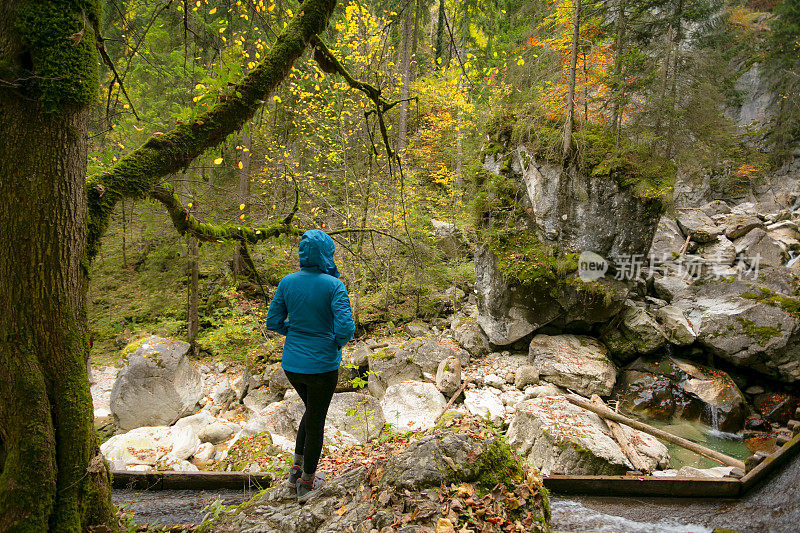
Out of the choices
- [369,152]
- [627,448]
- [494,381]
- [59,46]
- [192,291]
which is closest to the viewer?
[59,46]

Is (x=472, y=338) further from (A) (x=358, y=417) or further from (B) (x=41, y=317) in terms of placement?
(B) (x=41, y=317)

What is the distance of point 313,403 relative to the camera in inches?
115

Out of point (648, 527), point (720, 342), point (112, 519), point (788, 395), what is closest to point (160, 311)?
point (112, 519)

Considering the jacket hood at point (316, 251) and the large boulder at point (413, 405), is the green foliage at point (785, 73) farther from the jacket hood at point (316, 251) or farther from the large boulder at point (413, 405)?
the jacket hood at point (316, 251)

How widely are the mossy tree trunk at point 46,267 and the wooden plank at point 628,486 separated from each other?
483 cm

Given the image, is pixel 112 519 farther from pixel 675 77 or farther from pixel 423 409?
pixel 675 77

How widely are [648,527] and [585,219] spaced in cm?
766

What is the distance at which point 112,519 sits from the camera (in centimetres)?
228

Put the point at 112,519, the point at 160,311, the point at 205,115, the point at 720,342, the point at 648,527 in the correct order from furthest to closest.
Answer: the point at 160,311 < the point at 720,342 < the point at 648,527 < the point at 205,115 < the point at 112,519

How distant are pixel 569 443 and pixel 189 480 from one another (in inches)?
Result: 194

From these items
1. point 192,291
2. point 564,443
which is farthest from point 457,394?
point 192,291

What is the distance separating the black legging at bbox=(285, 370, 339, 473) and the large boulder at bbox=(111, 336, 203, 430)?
5746mm

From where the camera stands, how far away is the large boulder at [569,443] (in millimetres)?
5238

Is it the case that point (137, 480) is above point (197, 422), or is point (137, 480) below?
above
